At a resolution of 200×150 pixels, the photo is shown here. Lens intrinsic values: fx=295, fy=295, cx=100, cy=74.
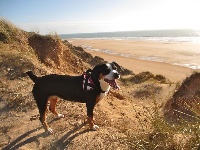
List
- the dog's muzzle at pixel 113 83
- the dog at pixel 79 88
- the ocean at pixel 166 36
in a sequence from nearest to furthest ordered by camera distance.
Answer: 1. the dog's muzzle at pixel 113 83
2. the dog at pixel 79 88
3. the ocean at pixel 166 36

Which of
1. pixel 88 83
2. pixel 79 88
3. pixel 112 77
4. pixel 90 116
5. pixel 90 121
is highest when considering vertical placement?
pixel 112 77

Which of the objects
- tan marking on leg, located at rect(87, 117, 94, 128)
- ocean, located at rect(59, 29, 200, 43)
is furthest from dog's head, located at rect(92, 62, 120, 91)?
ocean, located at rect(59, 29, 200, 43)

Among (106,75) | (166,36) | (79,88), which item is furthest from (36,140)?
(166,36)

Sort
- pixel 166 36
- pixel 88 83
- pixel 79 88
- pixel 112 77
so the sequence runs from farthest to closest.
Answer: pixel 166 36, pixel 79 88, pixel 88 83, pixel 112 77

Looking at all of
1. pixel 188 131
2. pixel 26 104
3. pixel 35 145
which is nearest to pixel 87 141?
pixel 35 145

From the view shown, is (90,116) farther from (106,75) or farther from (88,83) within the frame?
(106,75)

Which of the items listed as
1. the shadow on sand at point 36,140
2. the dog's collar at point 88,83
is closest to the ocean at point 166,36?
the dog's collar at point 88,83

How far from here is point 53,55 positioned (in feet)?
40.4

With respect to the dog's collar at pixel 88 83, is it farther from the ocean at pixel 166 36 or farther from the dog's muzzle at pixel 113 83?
the ocean at pixel 166 36

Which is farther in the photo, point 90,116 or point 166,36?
point 166,36

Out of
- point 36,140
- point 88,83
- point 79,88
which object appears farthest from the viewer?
point 79,88

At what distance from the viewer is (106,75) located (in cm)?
568

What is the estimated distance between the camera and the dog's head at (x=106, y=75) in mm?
5661

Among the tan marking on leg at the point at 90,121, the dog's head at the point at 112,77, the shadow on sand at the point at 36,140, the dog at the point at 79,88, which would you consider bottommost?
the shadow on sand at the point at 36,140
